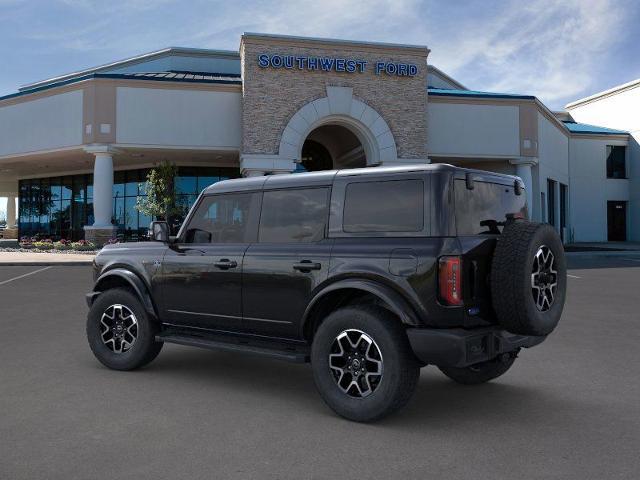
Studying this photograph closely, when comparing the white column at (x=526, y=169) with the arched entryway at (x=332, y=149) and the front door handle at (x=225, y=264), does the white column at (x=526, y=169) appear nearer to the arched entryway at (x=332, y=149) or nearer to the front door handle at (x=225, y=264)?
the arched entryway at (x=332, y=149)

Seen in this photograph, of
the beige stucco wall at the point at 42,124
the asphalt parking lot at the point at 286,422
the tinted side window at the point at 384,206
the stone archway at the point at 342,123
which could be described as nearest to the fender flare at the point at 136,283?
the asphalt parking lot at the point at 286,422

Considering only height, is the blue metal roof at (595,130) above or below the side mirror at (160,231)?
above

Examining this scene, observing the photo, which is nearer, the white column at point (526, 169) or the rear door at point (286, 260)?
the rear door at point (286, 260)

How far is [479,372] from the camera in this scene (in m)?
5.48

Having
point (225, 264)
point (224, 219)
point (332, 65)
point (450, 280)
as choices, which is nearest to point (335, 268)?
point (450, 280)

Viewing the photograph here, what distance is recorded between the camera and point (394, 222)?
461 cm

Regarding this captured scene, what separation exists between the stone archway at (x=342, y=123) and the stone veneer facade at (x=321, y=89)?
0.25 meters

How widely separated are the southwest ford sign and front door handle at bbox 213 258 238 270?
23.5 m

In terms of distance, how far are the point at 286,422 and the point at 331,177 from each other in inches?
81.3

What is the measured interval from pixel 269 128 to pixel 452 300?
80.5ft

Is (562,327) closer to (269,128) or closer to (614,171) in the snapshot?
(269,128)

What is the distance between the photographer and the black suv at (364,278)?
428 centimetres

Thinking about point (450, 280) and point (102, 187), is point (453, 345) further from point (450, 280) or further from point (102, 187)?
point (102, 187)

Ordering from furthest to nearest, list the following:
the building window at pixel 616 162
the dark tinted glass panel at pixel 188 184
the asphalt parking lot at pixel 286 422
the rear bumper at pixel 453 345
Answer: the building window at pixel 616 162, the dark tinted glass panel at pixel 188 184, the rear bumper at pixel 453 345, the asphalt parking lot at pixel 286 422
